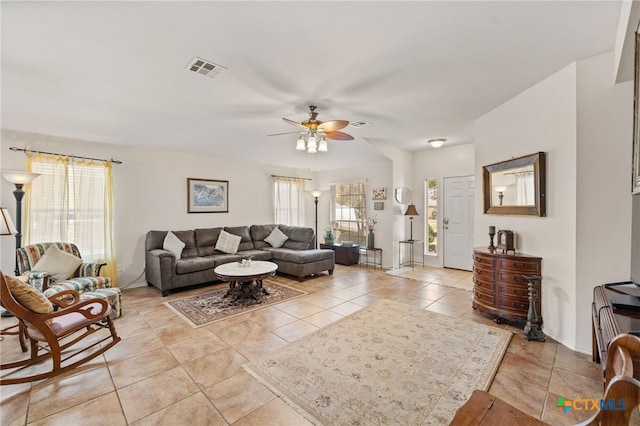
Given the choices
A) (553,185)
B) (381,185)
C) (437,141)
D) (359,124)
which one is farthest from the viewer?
(381,185)

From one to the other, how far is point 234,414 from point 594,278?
127 inches

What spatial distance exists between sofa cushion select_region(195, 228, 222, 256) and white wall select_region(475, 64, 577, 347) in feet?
16.6

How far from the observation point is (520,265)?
3.01 m

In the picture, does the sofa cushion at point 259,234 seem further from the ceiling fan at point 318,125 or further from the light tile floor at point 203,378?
the ceiling fan at point 318,125

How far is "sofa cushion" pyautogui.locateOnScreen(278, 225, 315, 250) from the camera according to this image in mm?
6161

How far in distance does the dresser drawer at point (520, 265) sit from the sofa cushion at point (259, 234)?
183 inches

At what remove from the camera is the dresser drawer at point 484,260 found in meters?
3.21

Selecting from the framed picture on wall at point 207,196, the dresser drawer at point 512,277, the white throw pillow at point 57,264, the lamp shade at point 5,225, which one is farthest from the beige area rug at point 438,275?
the lamp shade at point 5,225

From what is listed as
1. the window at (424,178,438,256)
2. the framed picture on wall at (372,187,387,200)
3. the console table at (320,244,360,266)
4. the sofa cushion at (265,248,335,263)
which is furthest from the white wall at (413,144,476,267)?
the sofa cushion at (265,248,335,263)

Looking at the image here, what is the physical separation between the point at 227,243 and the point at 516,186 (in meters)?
4.97

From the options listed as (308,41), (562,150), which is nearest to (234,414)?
(308,41)

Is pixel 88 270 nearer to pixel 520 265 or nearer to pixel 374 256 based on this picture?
pixel 374 256

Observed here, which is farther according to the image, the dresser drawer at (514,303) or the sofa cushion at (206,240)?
the sofa cushion at (206,240)

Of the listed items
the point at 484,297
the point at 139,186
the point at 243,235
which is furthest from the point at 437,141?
the point at 139,186
